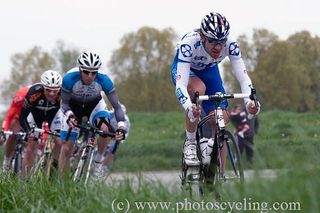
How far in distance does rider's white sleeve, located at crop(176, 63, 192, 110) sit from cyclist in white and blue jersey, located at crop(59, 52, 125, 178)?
1.65 metres

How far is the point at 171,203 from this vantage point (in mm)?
5207

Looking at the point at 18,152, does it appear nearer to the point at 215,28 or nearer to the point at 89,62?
the point at 89,62

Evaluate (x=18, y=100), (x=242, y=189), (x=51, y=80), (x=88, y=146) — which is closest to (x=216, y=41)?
(x=88, y=146)

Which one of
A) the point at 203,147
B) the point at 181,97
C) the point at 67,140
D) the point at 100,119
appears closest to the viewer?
the point at 181,97

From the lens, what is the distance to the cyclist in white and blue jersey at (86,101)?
32.1 ft

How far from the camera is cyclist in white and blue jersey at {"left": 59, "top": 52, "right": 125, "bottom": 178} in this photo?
978 centimetres

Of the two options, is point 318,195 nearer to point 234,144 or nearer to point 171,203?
point 171,203

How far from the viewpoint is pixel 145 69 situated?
6700 cm

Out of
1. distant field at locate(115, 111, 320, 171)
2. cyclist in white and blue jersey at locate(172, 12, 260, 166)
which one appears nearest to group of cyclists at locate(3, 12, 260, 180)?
cyclist in white and blue jersey at locate(172, 12, 260, 166)

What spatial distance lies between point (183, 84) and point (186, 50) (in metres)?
0.49

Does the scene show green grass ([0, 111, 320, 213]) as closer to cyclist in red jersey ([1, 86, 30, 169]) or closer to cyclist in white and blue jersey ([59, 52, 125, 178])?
cyclist in white and blue jersey ([59, 52, 125, 178])

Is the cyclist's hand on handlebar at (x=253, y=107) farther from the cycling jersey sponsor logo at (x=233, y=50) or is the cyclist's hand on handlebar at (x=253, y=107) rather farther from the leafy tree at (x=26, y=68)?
the leafy tree at (x=26, y=68)

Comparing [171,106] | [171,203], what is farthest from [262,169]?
[171,106]

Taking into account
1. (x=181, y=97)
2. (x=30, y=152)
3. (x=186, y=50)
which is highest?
(x=186, y=50)
